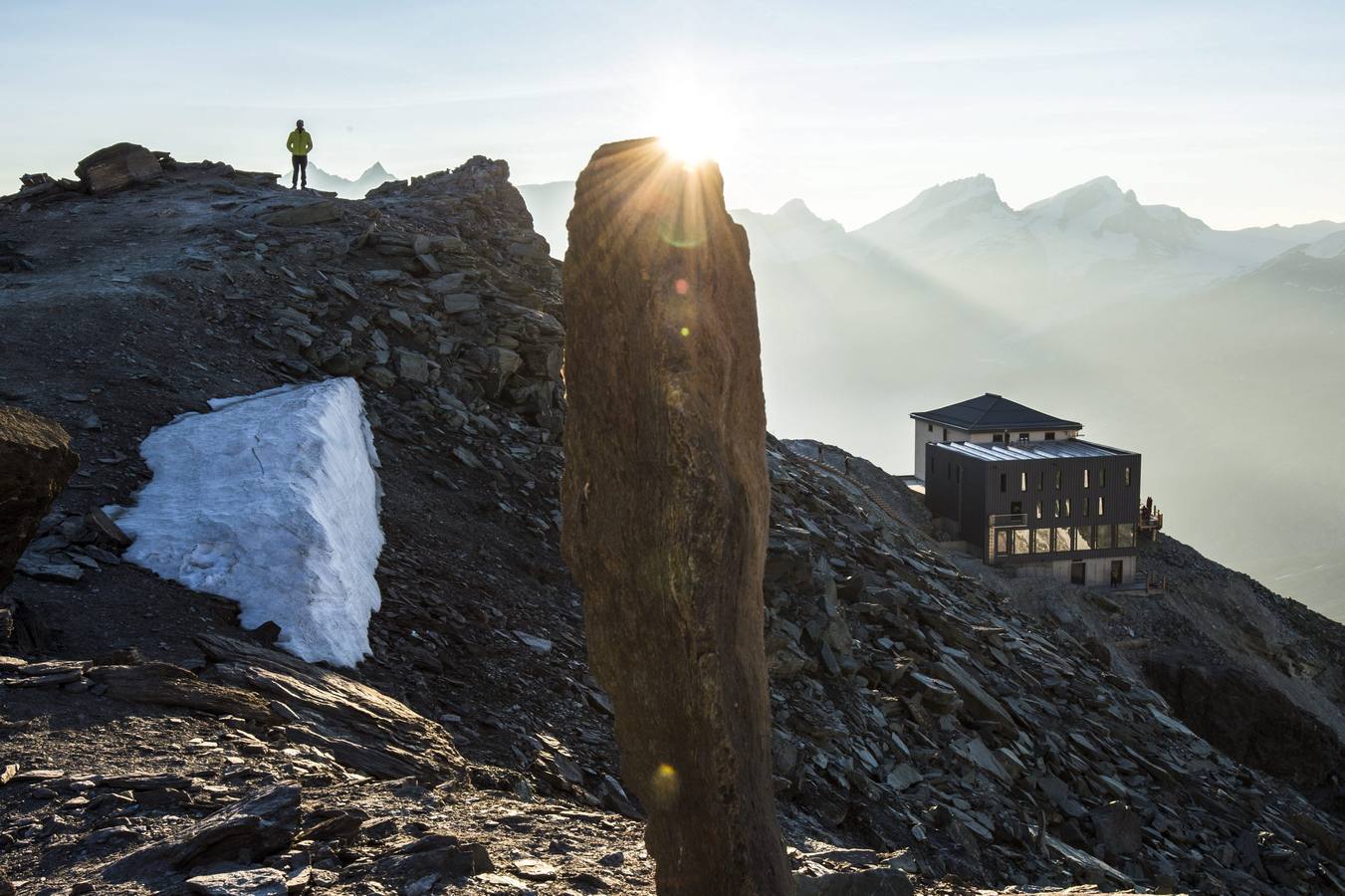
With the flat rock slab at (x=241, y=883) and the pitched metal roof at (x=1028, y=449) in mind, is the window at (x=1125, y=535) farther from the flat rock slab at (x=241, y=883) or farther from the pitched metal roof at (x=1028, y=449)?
the flat rock slab at (x=241, y=883)

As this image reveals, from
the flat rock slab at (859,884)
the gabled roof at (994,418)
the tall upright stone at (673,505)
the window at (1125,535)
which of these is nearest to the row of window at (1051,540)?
the window at (1125,535)

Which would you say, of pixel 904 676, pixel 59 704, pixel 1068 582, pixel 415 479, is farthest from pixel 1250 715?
pixel 59 704

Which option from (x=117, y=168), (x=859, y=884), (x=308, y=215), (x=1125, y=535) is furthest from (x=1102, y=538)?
(x=117, y=168)

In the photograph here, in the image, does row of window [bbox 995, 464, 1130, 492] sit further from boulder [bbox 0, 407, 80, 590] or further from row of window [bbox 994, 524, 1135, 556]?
boulder [bbox 0, 407, 80, 590]

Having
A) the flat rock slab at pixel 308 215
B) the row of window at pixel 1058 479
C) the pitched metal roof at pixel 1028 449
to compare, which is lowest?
the row of window at pixel 1058 479

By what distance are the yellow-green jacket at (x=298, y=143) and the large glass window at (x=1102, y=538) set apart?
39260mm

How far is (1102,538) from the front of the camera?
47.7 m

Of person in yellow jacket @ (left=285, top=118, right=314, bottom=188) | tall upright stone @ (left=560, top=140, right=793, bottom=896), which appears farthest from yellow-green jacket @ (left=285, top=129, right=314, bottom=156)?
tall upright stone @ (left=560, top=140, right=793, bottom=896)

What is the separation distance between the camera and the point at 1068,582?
155 ft

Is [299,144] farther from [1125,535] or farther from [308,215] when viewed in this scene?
[1125,535]

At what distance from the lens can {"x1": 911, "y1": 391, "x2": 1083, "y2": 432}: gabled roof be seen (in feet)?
175

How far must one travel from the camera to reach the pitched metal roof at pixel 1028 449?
159ft

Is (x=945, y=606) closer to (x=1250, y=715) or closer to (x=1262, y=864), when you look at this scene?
(x=1262, y=864)

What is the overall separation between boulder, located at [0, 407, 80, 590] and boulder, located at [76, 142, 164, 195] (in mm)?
25870
